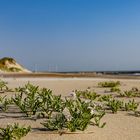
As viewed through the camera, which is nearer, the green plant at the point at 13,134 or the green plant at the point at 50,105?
the green plant at the point at 13,134

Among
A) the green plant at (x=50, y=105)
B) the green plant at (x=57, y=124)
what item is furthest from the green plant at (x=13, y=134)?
the green plant at (x=50, y=105)

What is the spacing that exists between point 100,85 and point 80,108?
8.85m

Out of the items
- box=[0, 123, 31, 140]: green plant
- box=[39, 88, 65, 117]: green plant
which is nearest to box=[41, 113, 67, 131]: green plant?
box=[0, 123, 31, 140]: green plant

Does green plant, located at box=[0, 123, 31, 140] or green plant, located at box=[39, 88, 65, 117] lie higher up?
green plant, located at box=[39, 88, 65, 117]

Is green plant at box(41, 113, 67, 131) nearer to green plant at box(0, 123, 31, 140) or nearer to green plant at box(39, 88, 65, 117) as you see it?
green plant at box(0, 123, 31, 140)

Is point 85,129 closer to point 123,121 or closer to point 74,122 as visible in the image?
point 74,122

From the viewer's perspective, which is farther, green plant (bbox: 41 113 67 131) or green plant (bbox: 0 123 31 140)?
green plant (bbox: 41 113 67 131)

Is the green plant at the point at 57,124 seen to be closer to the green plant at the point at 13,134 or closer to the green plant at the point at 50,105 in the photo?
the green plant at the point at 13,134

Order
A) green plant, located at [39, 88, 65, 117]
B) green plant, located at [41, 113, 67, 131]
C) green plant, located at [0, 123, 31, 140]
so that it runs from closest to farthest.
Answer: green plant, located at [0, 123, 31, 140], green plant, located at [41, 113, 67, 131], green plant, located at [39, 88, 65, 117]

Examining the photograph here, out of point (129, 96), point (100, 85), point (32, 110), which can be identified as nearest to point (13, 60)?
point (100, 85)

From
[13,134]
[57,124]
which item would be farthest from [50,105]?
[13,134]

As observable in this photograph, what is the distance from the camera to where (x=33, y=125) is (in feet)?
16.6

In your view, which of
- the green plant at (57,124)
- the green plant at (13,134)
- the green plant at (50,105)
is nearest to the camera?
the green plant at (13,134)

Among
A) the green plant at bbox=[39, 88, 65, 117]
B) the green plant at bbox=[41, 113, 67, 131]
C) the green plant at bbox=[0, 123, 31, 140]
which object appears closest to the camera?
the green plant at bbox=[0, 123, 31, 140]
